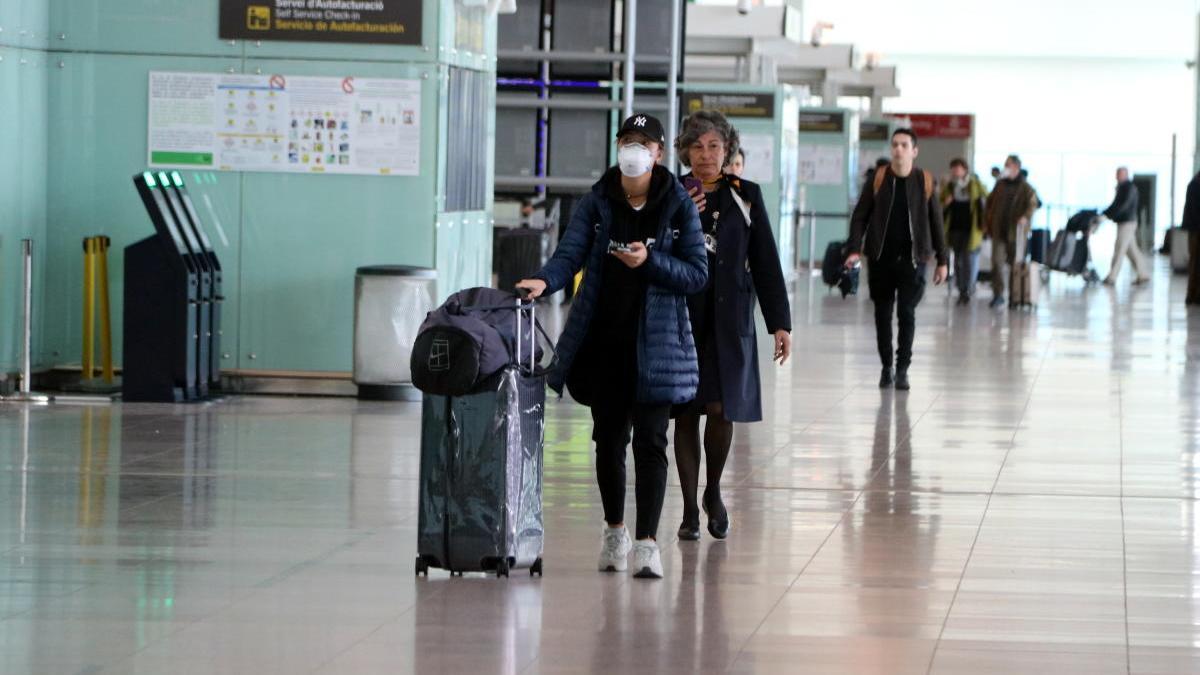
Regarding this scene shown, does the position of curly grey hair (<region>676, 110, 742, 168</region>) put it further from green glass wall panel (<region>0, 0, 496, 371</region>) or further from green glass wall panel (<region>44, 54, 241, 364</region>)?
Answer: green glass wall panel (<region>44, 54, 241, 364</region>)

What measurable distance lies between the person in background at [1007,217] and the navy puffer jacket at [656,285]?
57.9ft

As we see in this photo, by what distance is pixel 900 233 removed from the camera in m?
14.5

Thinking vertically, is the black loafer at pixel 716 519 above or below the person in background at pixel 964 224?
below

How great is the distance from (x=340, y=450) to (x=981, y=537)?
3.71 meters

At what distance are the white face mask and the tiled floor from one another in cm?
136

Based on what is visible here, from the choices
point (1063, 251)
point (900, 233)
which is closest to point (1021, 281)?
point (1063, 251)

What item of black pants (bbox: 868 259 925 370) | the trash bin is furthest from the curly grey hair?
black pants (bbox: 868 259 925 370)

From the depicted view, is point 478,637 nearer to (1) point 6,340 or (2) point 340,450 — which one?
(2) point 340,450

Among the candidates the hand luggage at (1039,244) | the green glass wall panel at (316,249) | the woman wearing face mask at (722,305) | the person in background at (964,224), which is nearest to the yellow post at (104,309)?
the green glass wall panel at (316,249)

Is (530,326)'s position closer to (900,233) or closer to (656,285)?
(656,285)

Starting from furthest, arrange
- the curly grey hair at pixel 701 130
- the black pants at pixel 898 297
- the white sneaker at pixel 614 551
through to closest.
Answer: the black pants at pixel 898 297 < the curly grey hair at pixel 701 130 < the white sneaker at pixel 614 551

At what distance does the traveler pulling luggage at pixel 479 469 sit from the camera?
273 inches

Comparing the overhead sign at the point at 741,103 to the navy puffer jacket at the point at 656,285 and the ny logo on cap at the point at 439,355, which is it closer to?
the navy puffer jacket at the point at 656,285

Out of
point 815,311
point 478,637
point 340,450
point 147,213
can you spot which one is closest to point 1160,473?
point 340,450
